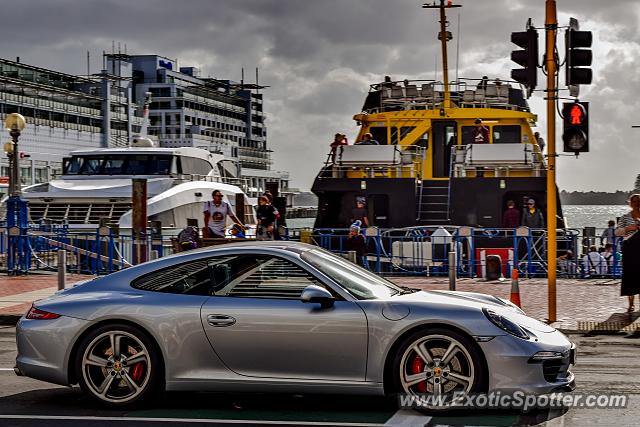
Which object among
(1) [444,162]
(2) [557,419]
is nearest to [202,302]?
(2) [557,419]

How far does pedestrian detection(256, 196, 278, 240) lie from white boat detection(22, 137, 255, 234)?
21.3ft

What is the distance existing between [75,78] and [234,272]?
361 ft

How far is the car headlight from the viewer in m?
6.95

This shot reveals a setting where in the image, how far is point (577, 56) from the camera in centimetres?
1234

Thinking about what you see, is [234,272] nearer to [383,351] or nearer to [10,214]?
[383,351]

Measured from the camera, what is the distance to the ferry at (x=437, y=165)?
89.2 feet

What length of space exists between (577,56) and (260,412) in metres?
7.20

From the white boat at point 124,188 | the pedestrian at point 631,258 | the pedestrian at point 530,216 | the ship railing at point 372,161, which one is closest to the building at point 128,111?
the white boat at point 124,188

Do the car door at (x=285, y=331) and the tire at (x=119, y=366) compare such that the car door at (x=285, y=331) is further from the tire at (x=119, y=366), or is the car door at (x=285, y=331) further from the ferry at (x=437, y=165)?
the ferry at (x=437, y=165)

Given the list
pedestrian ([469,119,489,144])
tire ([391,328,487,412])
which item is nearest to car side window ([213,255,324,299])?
tire ([391,328,487,412])

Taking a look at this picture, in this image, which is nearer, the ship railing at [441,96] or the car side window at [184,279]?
the car side window at [184,279]

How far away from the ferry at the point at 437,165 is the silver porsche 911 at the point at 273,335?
19.0m

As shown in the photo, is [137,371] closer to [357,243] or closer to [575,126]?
[575,126]

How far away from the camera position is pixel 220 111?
148m
